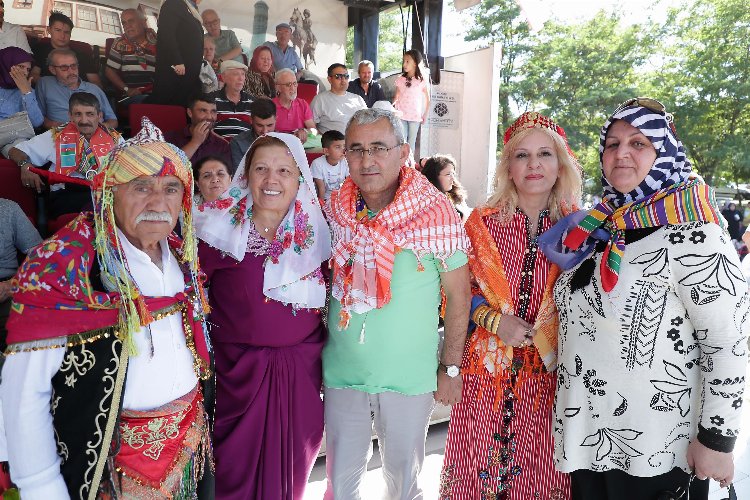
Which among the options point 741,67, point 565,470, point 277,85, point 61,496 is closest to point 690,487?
point 565,470

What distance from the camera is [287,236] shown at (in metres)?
2.19

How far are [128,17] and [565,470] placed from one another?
7.46 meters

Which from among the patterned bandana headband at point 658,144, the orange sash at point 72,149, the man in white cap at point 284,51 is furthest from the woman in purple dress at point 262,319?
the man in white cap at point 284,51

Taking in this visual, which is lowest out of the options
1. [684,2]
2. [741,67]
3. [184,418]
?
[184,418]

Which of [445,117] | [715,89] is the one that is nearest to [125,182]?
[445,117]

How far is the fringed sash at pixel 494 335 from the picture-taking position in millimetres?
2174

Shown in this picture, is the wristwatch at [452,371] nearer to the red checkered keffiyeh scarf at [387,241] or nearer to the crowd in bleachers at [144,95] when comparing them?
the red checkered keffiyeh scarf at [387,241]

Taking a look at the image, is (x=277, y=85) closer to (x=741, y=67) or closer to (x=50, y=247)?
(x=50, y=247)

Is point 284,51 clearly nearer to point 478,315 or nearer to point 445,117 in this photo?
point 445,117

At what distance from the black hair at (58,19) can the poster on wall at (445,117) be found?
217 inches

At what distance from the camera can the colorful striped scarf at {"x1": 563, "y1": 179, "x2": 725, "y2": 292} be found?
1689mm

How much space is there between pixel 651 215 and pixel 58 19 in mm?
7144

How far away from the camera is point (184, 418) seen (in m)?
1.82

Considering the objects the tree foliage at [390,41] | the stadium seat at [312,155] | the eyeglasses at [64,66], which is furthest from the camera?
the tree foliage at [390,41]
